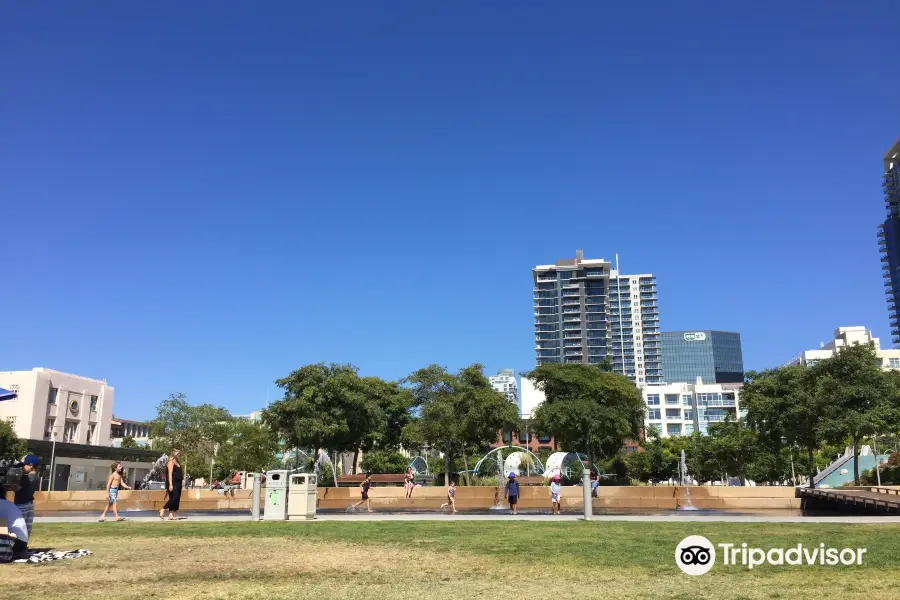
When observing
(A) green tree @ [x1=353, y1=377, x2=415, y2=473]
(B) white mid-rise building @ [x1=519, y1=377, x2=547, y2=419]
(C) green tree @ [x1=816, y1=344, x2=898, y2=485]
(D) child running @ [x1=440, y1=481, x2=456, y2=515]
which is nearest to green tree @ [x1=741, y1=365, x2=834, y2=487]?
(C) green tree @ [x1=816, y1=344, x2=898, y2=485]

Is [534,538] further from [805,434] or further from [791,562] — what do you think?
[805,434]

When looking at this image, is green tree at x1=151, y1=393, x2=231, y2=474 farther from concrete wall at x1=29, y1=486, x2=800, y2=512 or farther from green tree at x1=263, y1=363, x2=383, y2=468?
concrete wall at x1=29, y1=486, x2=800, y2=512

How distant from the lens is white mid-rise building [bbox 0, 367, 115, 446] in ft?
279

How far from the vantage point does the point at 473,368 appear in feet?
A: 217

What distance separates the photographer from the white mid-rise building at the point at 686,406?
158m

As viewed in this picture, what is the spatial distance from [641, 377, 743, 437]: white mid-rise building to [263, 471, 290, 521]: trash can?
141 meters

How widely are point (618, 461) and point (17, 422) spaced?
71399mm

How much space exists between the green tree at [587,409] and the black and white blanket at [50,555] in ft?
162

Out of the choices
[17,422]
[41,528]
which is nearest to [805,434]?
[41,528]

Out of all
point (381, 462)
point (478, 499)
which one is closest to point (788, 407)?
point (478, 499)

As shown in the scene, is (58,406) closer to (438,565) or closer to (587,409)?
(587,409)

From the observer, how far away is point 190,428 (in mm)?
75625

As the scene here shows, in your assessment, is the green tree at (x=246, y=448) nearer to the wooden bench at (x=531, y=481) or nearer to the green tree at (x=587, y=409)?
the green tree at (x=587, y=409)

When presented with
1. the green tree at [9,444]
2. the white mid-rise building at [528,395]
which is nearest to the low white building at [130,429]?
the white mid-rise building at [528,395]
